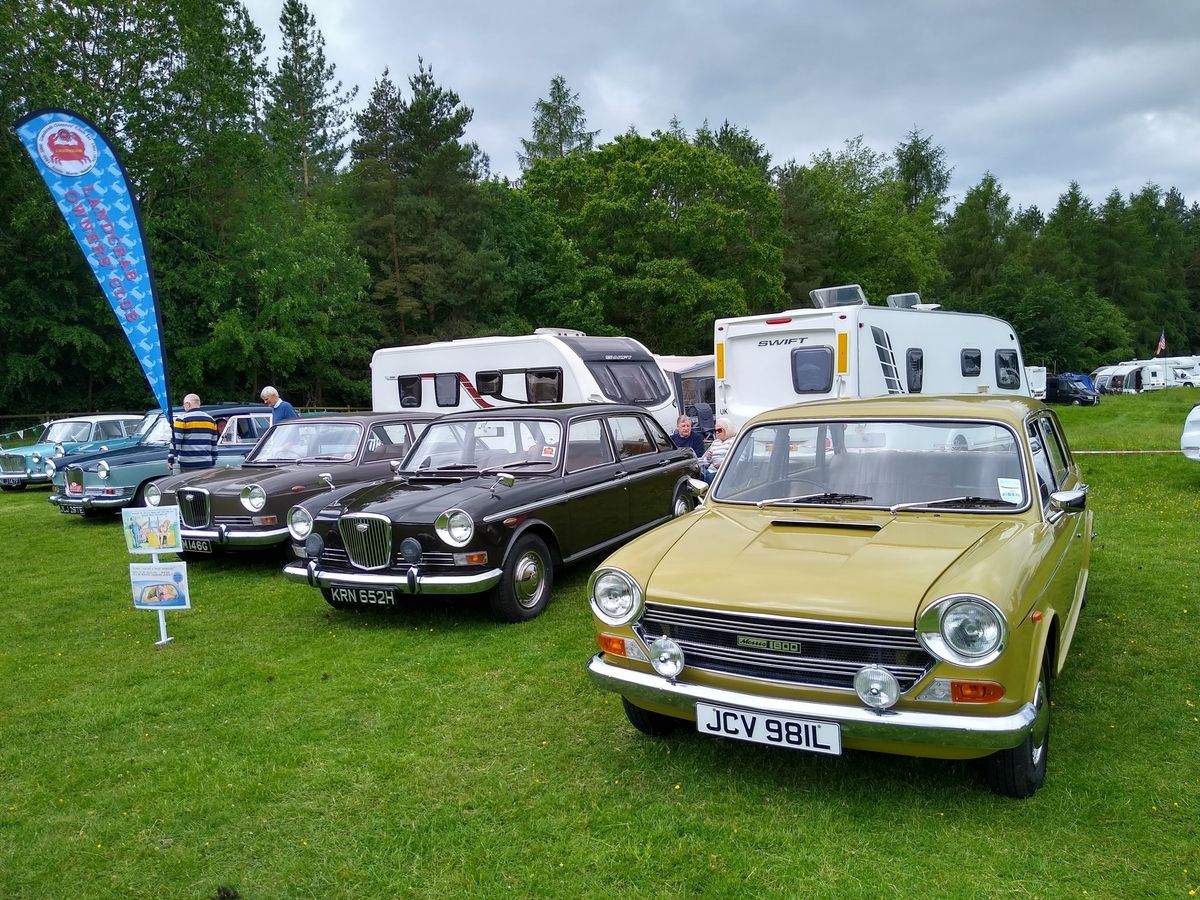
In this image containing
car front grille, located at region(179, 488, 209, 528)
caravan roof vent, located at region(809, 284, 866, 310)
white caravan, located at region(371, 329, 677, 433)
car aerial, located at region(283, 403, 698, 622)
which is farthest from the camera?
white caravan, located at region(371, 329, 677, 433)

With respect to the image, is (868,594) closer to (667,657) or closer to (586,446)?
(667,657)

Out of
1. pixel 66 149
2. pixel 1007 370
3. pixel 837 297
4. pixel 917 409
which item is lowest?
pixel 917 409

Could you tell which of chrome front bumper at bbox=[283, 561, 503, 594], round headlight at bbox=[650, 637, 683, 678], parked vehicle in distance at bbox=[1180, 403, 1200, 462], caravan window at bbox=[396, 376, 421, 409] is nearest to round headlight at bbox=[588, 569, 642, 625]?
round headlight at bbox=[650, 637, 683, 678]

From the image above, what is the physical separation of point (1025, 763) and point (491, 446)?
200 inches

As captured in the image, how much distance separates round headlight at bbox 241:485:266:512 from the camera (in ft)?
27.6

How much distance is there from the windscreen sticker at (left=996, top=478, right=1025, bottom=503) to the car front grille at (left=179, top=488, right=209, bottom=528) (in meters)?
7.59

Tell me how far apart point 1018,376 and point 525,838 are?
14.1 m

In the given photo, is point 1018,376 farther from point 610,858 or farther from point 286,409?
point 610,858

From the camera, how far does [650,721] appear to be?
417 centimetres

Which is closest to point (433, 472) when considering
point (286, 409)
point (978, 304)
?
point (286, 409)

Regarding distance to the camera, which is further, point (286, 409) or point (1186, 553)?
point (286, 409)

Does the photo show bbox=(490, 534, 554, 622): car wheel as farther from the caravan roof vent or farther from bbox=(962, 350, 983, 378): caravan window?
bbox=(962, 350, 983, 378): caravan window

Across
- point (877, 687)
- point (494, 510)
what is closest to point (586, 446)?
point (494, 510)

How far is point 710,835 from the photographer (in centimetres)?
336
